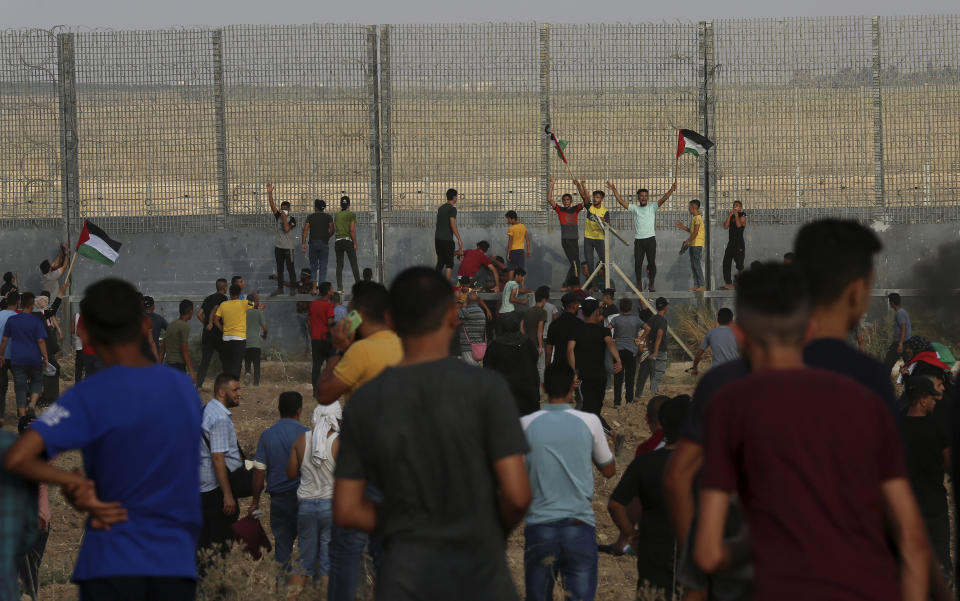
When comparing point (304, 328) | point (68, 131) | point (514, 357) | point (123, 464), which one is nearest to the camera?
point (123, 464)

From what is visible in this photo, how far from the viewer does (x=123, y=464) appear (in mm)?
4285

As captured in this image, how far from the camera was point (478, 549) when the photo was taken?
3.98 m

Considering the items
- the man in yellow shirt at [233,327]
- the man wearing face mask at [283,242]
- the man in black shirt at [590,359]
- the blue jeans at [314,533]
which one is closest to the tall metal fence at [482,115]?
the man wearing face mask at [283,242]

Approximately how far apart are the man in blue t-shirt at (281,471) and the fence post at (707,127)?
605 inches

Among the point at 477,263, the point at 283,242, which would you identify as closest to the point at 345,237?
the point at 283,242

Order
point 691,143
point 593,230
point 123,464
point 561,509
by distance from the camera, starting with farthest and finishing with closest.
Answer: point 593,230, point 691,143, point 561,509, point 123,464

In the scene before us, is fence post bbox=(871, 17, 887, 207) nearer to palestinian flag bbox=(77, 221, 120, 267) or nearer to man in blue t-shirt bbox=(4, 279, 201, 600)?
palestinian flag bbox=(77, 221, 120, 267)

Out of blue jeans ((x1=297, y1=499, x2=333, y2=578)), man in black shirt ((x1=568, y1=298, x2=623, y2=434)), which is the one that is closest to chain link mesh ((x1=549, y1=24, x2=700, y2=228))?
man in black shirt ((x1=568, y1=298, x2=623, y2=434))

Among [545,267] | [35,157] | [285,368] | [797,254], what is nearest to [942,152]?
[545,267]

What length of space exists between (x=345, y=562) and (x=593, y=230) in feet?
52.7

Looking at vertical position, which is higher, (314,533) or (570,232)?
(570,232)

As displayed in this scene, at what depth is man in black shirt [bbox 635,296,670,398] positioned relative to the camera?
1856cm

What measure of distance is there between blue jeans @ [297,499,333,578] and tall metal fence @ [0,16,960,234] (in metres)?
15.4

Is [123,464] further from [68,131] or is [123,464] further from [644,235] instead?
A: [68,131]
